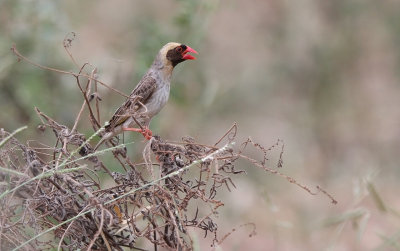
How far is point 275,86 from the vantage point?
11.0 metres

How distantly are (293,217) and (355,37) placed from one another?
3150 millimetres

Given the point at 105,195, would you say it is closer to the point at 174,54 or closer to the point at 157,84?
the point at 157,84

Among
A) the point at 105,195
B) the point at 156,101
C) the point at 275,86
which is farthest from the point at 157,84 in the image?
the point at 275,86

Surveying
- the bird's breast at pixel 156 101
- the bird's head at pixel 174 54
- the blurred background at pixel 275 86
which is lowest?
the bird's breast at pixel 156 101

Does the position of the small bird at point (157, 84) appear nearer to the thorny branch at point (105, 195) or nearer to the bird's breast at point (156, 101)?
the bird's breast at point (156, 101)

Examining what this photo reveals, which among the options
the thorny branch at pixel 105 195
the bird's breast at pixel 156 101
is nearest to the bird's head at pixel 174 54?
the bird's breast at pixel 156 101

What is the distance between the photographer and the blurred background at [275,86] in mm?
7145

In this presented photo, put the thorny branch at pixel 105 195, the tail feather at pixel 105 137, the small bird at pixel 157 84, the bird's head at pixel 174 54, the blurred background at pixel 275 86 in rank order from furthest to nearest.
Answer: the blurred background at pixel 275 86
the bird's head at pixel 174 54
the small bird at pixel 157 84
the tail feather at pixel 105 137
the thorny branch at pixel 105 195

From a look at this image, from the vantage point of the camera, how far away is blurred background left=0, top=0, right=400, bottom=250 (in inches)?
281

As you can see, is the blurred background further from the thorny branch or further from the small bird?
the thorny branch

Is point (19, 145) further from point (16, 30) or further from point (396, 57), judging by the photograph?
point (396, 57)

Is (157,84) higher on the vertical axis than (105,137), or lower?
higher

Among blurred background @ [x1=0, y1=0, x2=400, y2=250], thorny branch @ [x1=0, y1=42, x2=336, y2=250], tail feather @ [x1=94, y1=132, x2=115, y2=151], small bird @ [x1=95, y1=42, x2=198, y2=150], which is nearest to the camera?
thorny branch @ [x1=0, y1=42, x2=336, y2=250]

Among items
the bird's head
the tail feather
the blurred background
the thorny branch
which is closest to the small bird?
the bird's head
